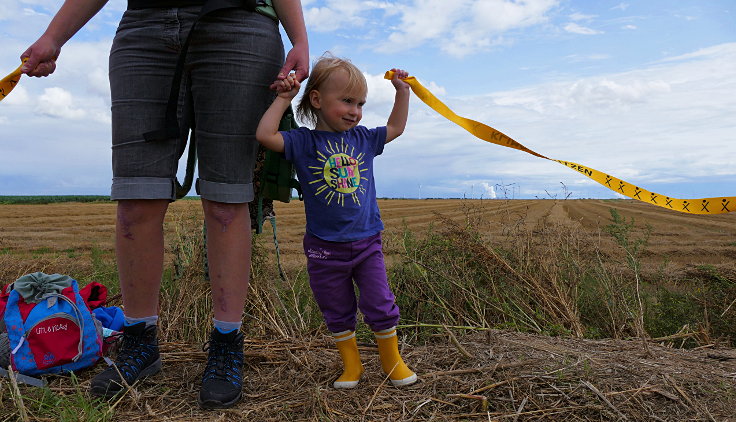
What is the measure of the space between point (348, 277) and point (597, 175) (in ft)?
5.01

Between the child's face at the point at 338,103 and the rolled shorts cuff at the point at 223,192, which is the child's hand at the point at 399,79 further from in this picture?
the rolled shorts cuff at the point at 223,192

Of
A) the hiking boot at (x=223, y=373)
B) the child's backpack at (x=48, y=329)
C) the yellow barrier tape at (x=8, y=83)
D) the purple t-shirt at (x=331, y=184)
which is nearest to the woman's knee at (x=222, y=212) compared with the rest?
the purple t-shirt at (x=331, y=184)

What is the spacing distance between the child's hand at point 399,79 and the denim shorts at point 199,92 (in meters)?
0.57

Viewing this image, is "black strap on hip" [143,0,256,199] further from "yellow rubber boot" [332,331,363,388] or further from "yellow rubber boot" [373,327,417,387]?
"yellow rubber boot" [373,327,417,387]

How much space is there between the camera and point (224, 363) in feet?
8.52

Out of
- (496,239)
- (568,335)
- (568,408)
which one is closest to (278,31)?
(568,408)

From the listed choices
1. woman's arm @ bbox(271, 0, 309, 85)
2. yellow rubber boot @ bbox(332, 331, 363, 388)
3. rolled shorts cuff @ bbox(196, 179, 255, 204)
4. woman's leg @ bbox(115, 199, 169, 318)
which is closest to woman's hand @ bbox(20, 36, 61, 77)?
woman's leg @ bbox(115, 199, 169, 318)

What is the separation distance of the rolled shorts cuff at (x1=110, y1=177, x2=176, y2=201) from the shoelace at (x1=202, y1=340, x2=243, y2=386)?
0.71m

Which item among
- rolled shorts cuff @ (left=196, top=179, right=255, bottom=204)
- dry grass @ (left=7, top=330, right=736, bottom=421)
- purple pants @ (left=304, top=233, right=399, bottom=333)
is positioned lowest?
dry grass @ (left=7, top=330, right=736, bottom=421)

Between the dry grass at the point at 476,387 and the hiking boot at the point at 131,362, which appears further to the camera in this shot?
the hiking boot at the point at 131,362

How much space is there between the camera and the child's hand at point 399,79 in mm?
2769

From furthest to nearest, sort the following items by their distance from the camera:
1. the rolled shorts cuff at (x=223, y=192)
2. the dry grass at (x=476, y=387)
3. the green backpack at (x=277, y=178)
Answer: the green backpack at (x=277, y=178), the rolled shorts cuff at (x=223, y=192), the dry grass at (x=476, y=387)

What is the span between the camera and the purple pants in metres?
2.55

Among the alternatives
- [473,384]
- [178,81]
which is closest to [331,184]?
[178,81]
